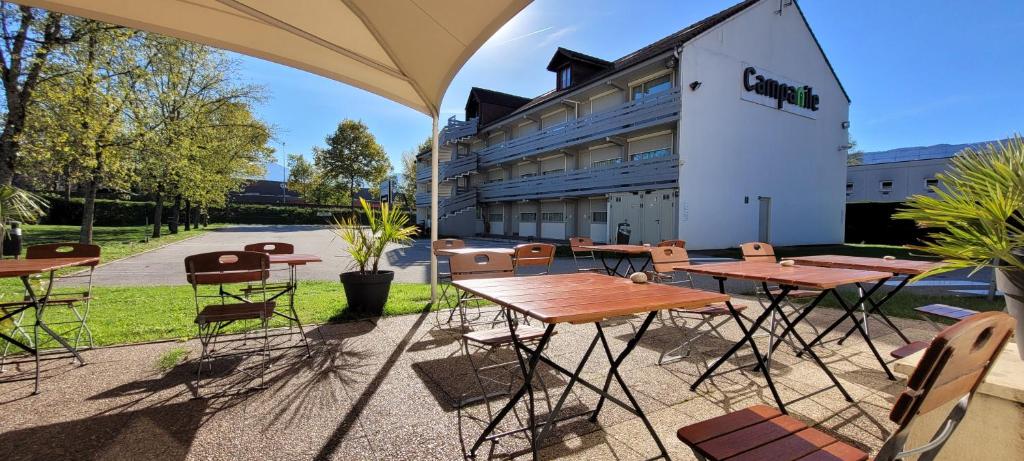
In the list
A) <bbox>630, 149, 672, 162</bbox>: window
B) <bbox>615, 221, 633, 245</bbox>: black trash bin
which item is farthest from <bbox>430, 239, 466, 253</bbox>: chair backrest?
<bbox>630, 149, 672, 162</bbox>: window

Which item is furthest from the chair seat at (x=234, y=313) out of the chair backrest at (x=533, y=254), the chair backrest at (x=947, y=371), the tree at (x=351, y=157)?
the tree at (x=351, y=157)

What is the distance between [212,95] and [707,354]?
22773mm

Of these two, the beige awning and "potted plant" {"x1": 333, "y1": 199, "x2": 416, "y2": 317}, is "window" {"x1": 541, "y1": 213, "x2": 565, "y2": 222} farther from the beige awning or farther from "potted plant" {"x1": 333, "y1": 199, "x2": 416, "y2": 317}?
"potted plant" {"x1": 333, "y1": 199, "x2": 416, "y2": 317}

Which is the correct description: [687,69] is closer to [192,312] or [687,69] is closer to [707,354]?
[707,354]

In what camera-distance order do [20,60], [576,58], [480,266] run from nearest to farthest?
1. [480,266]
2. [20,60]
3. [576,58]

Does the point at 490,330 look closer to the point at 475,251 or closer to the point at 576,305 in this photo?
the point at 475,251

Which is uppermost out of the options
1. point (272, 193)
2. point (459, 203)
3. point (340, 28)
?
point (272, 193)

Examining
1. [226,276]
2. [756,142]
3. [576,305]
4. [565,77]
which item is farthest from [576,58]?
[576,305]

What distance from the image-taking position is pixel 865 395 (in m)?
2.93

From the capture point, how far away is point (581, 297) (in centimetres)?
216

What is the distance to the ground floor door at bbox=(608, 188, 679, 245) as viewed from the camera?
15648mm

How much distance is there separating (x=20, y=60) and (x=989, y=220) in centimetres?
1330

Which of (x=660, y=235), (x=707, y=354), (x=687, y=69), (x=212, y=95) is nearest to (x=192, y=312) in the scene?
(x=707, y=354)

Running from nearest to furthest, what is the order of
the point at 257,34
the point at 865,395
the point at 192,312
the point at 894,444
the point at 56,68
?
the point at 894,444 < the point at 865,395 < the point at 257,34 < the point at 192,312 < the point at 56,68
